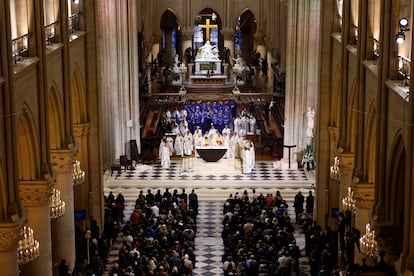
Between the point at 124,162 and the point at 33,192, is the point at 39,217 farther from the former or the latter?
the point at 124,162

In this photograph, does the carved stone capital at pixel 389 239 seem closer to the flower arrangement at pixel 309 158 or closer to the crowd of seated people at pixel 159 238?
the crowd of seated people at pixel 159 238

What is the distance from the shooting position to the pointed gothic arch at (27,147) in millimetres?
26812

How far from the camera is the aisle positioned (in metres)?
33.1

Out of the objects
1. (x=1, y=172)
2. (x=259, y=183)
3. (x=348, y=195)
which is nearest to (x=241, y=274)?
(x=348, y=195)

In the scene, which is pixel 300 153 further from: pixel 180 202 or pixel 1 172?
pixel 1 172

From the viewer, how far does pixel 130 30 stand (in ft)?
162

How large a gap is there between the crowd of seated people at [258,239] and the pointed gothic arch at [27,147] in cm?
692

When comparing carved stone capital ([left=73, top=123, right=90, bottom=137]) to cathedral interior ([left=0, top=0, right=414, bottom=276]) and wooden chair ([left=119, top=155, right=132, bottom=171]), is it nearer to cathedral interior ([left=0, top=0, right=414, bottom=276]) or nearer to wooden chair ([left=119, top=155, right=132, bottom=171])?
cathedral interior ([left=0, top=0, right=414, bottom=276])

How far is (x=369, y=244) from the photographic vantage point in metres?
25.6

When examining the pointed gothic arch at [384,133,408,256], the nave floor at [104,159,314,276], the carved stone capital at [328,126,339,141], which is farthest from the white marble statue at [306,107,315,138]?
the pointed gothic arch at [384,133,408,256]

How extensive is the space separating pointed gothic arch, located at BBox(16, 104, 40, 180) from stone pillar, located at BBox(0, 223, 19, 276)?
3.46 m

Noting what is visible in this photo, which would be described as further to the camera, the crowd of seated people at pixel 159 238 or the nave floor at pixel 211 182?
the nave floor at pixel 211 182

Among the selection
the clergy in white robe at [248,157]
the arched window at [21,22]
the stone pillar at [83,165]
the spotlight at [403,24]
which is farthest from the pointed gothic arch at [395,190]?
the clergy in white robe at [248,157]

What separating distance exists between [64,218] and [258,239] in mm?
6675
